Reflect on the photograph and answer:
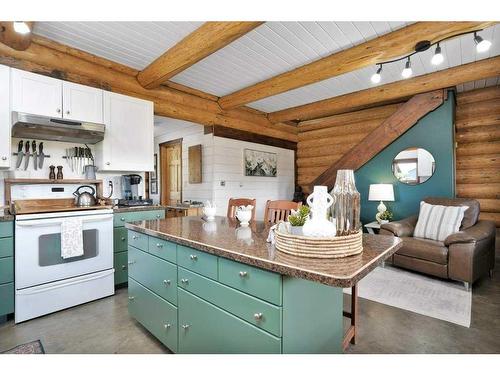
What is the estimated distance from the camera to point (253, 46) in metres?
2.79

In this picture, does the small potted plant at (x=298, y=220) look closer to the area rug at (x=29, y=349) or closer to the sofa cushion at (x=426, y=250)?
the area rug at (x=29, y=349)

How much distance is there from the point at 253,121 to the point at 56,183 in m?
3.39

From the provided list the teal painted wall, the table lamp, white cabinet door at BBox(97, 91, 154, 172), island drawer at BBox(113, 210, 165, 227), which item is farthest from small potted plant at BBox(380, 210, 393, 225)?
white cabinet door at BBox(97, 91, 154, 172)

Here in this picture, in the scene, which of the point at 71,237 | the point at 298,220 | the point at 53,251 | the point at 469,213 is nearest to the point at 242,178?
the point at 71,237

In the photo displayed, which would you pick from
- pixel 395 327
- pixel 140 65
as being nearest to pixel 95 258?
pixel 140 65

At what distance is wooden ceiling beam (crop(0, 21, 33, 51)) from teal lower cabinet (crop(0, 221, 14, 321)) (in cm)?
155

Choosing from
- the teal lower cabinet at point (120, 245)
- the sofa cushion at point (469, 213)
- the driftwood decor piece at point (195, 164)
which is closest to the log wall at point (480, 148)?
the sofa cushion at point (469, 213)

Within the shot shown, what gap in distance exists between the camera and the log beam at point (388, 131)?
3.95 m

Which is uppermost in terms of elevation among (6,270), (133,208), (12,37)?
(12,37)

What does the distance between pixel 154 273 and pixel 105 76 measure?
97.5 inches

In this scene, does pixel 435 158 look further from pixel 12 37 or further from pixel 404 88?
pixel 12 37
